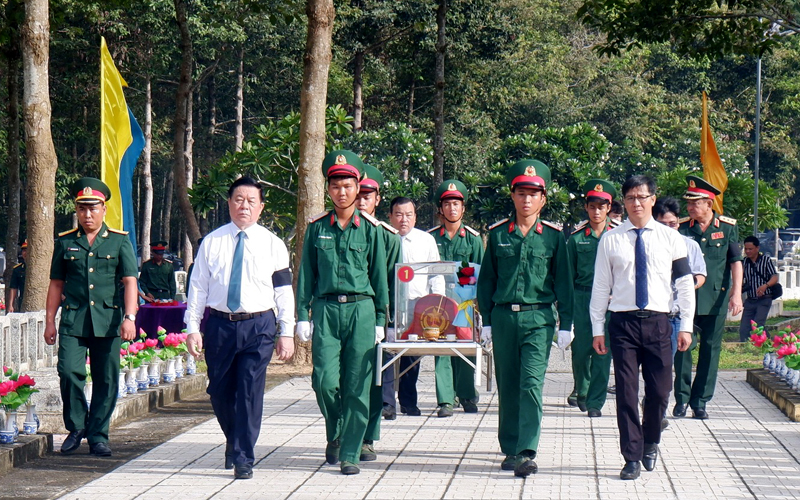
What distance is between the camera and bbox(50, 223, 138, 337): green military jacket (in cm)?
905

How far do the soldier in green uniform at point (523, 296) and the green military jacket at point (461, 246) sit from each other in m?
3.21

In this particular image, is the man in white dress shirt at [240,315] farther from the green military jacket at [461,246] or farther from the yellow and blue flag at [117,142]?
the yellow and blue flag at [117,142]

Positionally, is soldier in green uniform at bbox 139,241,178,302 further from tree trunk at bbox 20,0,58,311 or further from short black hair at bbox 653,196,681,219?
short black hair at bbox 653,196,681,219

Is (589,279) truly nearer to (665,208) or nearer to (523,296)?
(665,208)

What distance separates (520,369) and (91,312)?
11.0ft

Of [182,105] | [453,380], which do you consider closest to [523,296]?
[453,380]

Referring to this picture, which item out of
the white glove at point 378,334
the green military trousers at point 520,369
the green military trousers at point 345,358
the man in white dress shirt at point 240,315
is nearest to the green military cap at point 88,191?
the man in white dress shirt at point 240,315

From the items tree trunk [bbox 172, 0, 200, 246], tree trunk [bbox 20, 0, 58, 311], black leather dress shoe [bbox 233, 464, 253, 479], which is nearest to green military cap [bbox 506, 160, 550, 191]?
Answer: black leather dress shoe [bbox 233, 464, 253, 479]

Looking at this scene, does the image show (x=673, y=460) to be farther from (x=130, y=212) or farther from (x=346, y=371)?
(x=130, y=212)

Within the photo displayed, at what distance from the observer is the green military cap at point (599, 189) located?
36.8 ft

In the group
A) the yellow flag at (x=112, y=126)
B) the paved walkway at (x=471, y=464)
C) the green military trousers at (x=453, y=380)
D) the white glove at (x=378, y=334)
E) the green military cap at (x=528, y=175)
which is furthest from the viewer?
the yellow flag at (x=112, y=126)

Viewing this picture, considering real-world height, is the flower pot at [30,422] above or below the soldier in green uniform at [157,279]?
below

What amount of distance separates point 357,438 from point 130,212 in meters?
9.37

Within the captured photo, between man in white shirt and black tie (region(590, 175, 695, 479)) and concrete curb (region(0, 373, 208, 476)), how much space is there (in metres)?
4.21
